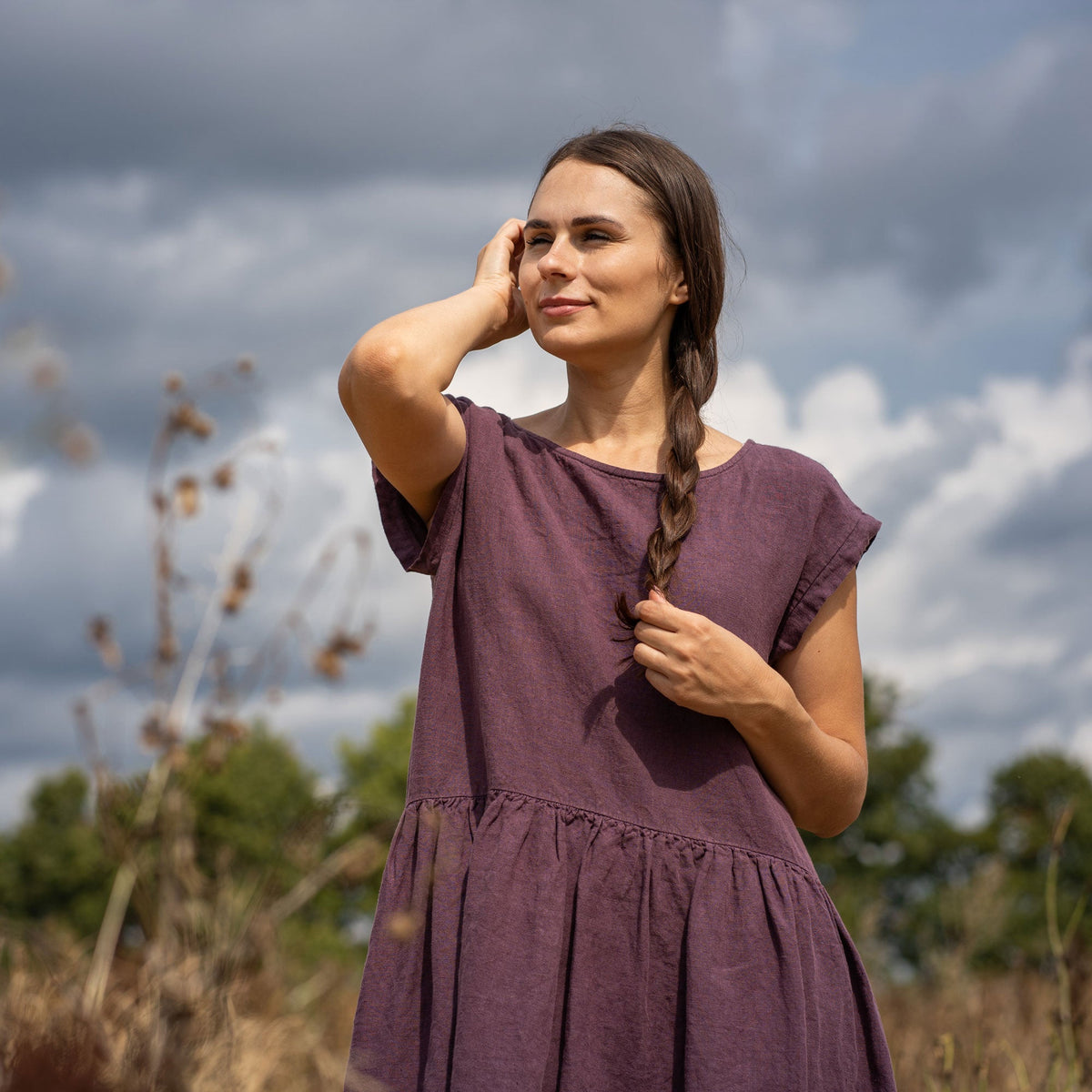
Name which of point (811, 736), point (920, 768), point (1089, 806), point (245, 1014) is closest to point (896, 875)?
point (920, 768)

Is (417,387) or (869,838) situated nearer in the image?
(417,387)

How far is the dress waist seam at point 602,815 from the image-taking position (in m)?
2.07

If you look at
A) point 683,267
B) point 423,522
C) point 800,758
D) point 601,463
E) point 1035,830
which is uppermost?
point 1035,830

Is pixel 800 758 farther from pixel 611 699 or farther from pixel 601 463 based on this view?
pixel 601 463

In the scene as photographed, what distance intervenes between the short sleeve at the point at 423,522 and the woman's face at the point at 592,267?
0.75 ft

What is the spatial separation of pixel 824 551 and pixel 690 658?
0.49m

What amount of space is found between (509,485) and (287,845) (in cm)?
111

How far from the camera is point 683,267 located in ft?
7.88

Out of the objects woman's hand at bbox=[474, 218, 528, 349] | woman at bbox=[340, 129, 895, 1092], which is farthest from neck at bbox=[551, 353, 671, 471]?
woman's hand at bbox=[474, 218, 528, 349]

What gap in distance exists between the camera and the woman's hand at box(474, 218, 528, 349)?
236cm

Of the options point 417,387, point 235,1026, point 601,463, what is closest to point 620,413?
point 601,463

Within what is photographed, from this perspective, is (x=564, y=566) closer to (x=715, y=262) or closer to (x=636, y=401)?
(x=636, y=401)

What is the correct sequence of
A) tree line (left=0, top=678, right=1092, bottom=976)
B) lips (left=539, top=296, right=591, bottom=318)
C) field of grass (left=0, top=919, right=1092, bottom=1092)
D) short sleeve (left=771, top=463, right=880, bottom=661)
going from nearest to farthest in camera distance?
field of grass (left=0, top=919, right=1092, bottom=1092)
lips (left=539, top=296, right=591, bottom=318)
short sleeve (left=771, top=463, right=880, bottom=661)
tree line (left=0, top=678, right=1092, bottom=976)

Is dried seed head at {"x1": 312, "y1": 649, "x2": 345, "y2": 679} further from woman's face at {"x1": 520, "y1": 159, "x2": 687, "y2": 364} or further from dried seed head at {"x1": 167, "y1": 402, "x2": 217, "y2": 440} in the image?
woman's face at {"x1": 520, "y1": 159, "x2": 687, "y2": 364}
